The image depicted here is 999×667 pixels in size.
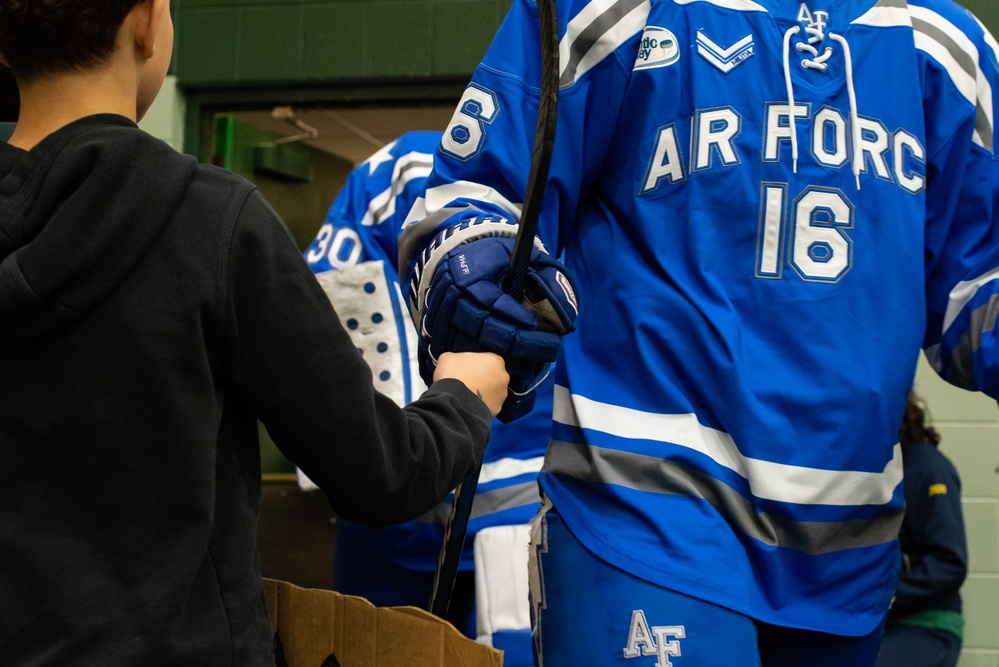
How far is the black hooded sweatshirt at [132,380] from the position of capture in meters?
0.89

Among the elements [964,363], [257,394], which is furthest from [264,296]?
[964,363]

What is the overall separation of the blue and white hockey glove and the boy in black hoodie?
0.27 meters

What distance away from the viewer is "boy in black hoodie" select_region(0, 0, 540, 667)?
0.89m

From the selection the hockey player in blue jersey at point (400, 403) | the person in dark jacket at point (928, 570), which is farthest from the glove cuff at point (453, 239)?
the person in dark jacket at point (928, 570)

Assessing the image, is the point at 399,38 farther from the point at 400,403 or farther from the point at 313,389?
the point at 313,389

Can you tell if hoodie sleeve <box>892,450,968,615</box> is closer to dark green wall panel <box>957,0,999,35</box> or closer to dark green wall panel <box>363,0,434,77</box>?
dark green wall panel <box>957,0,999,35</box>

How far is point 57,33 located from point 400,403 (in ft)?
6.00

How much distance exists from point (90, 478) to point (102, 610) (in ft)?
0.33

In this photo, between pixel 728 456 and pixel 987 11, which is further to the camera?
pixel 987 11

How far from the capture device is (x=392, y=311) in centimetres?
280

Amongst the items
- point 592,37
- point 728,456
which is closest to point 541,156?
point 592,37

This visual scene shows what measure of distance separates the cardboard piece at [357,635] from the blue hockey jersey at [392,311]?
4.15 feet

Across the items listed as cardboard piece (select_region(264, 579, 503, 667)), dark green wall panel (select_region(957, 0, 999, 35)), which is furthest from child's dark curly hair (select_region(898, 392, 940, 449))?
cardboard piece (select_region(264, 579, 503, 667))

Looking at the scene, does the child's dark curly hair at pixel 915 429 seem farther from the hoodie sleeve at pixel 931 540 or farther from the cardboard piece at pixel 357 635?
the cardboard piece at pixel 357 635
